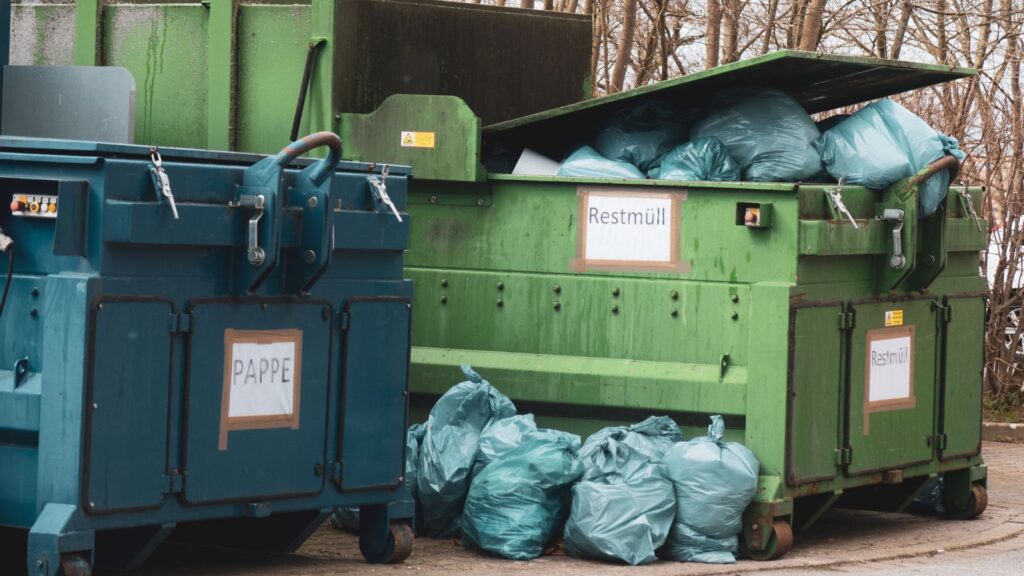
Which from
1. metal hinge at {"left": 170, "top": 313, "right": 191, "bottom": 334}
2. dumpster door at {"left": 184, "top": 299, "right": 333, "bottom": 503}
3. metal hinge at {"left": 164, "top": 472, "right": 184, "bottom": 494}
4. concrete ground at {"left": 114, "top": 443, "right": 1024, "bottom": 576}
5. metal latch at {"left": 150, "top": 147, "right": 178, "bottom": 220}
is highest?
metal latch at {"left": 150, "top": 147, "right": 178, "bottom": 220}

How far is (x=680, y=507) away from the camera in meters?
6.63

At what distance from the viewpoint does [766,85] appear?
744cm

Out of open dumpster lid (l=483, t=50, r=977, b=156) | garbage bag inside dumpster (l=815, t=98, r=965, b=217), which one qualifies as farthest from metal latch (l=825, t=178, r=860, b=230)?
open dumpster lid (l=483, t=50, r=977, b=156)

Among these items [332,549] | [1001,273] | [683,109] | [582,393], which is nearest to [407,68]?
[683,109]

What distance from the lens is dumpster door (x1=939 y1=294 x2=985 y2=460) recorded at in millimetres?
7758

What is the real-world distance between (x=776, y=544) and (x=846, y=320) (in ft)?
3.29

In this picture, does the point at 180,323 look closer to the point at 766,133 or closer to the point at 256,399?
the point at 256,399

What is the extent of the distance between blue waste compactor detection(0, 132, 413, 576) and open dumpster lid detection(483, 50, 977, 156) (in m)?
1.44

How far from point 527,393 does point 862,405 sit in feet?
4.67

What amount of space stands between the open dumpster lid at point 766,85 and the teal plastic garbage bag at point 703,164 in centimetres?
27

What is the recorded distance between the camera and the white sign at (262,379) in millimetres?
5668

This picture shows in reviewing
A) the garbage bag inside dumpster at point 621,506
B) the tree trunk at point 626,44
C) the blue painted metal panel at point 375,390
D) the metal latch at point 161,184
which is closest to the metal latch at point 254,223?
the metal latch at point 161,184

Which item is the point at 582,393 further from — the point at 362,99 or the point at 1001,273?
the point at 1001,273

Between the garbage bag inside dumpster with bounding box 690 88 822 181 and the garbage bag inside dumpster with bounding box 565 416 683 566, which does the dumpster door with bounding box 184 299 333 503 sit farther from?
the garbage bag inside dumpster with bounding box 690 88 822 181
